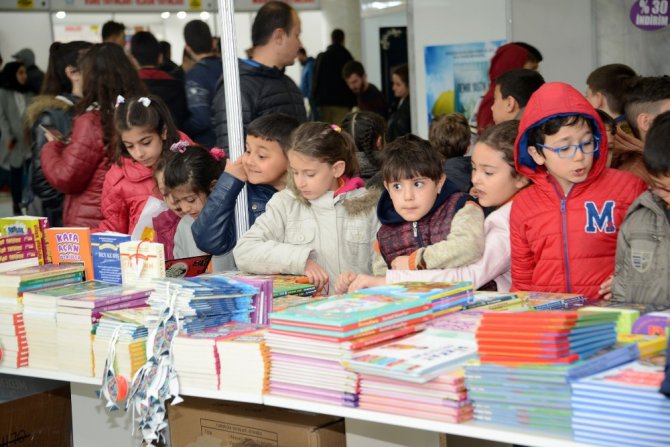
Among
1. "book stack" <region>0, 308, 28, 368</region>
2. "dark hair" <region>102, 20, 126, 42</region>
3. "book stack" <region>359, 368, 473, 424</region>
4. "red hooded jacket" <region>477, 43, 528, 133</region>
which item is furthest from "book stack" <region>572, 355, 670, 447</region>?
"dark hair" <region>102, 20, 126, 42</region>

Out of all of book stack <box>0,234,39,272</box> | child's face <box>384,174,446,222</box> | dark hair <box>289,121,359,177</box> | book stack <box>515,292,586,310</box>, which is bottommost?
book stack <box>515,292,586,310</box>

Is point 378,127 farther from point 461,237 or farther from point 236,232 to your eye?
point 461,237

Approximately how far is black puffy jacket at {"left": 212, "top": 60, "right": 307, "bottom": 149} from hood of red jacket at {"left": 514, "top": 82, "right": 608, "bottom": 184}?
186cm

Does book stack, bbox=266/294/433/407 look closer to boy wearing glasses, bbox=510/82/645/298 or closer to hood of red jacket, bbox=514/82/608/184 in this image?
boy wearing glasses, bbox=510/82/645/298

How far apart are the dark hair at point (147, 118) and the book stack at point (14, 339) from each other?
4.65ft

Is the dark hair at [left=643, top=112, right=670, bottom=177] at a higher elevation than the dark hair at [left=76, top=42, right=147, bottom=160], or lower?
lower

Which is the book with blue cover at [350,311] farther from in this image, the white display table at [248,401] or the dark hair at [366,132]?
the dark hair at [366,132]

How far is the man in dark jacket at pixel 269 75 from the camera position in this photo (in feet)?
16.4

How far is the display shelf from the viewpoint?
2.16 m

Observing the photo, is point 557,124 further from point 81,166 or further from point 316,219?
point 81,166

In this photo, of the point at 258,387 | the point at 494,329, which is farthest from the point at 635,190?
the point at 258,387

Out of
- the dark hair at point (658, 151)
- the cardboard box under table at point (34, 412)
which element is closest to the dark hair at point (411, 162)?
the dark hair at point (658, 151)

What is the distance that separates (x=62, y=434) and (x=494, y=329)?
243cm

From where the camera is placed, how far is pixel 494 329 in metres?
2.26
